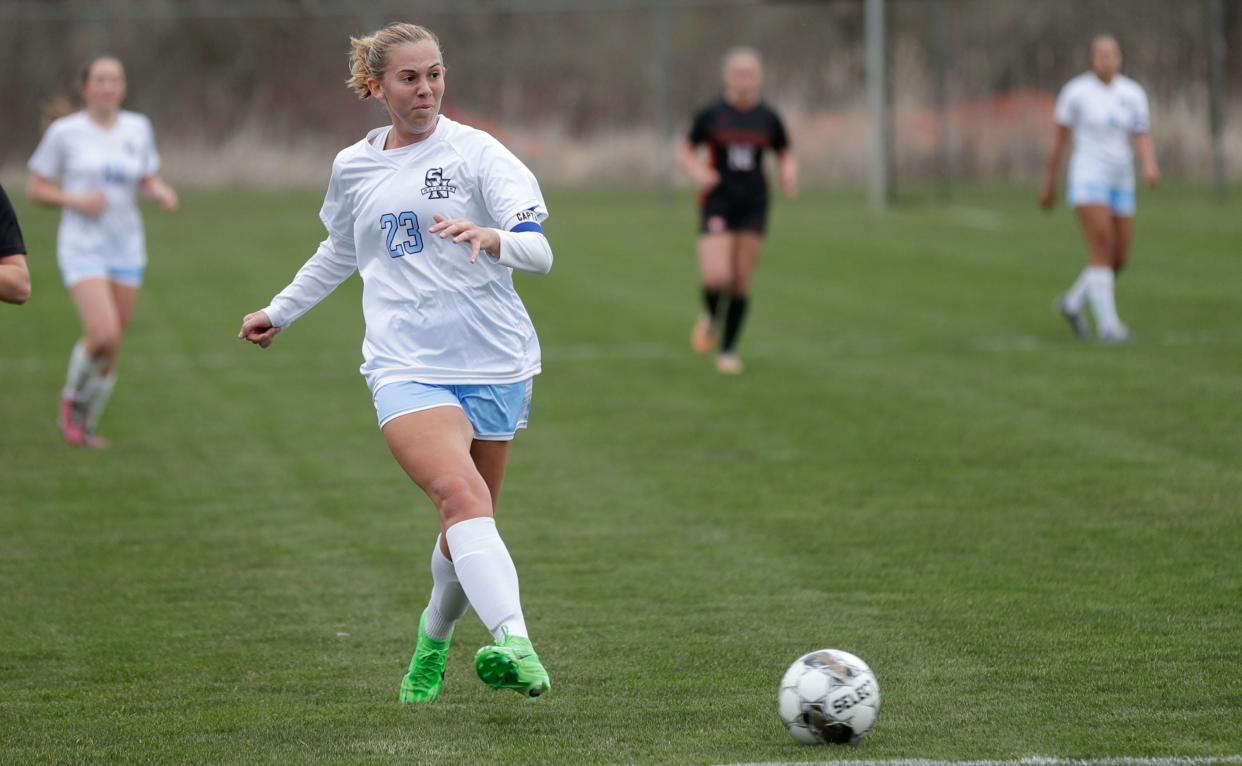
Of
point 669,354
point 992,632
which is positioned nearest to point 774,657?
point 992,632

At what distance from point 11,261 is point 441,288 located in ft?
4.90

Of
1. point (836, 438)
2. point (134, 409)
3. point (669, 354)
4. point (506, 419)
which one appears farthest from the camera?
point (669, 354)

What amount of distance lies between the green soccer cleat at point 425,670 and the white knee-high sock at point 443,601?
0.02 m

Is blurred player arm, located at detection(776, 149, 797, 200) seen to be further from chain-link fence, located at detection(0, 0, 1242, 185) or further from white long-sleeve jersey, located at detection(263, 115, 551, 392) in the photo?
chain-link fence, located at detection(0, 0, 1242, 185)

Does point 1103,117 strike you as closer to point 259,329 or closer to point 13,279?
point 259,329

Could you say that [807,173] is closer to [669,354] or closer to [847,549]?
[669,354]

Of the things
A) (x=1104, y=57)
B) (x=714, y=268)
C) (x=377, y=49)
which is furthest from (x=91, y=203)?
(x=1104, y=57)

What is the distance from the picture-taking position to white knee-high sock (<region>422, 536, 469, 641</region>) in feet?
16.9

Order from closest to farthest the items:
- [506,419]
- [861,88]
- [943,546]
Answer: [506,419] < [943,546] < [861,88]

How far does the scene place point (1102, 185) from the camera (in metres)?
13.2

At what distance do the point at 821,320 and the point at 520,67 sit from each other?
15.7m

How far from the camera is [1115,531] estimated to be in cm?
728

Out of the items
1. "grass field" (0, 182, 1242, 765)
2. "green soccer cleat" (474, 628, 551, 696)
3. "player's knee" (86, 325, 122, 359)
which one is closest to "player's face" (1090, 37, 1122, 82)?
"grass field" (0, 182, 1242, 765)

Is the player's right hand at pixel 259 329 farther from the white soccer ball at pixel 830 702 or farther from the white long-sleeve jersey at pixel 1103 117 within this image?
the white long-sleeve jersey at pixel 1103 117
